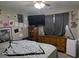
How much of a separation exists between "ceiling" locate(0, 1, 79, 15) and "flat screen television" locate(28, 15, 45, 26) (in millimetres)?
71

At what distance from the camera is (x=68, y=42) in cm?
315

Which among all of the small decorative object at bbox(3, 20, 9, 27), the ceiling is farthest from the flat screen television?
the small decorative object at bbox(3, 20, 9, 27)

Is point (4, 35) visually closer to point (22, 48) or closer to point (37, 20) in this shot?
point (22, 48)

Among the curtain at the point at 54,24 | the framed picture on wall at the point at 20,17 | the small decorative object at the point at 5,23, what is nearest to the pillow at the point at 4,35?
the small decorative object at the point at 5,23

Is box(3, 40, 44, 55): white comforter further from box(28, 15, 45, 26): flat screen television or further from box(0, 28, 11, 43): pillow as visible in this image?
box(28, 15, 45, 26): flat screen television

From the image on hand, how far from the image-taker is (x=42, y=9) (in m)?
1.98

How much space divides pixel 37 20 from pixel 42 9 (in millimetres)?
216

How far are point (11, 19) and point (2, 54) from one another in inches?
25.2

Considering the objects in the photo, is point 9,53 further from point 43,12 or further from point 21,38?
point 43,12

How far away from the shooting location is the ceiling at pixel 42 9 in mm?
1734

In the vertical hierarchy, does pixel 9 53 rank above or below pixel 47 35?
below

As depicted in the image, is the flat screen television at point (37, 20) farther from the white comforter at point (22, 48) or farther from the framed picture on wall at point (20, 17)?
the white comforter at point (22, 48)

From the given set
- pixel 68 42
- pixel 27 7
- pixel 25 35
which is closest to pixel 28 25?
pixel 25 35

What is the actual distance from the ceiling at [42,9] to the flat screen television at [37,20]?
7 cm
